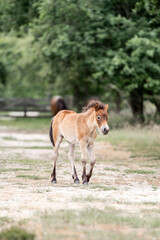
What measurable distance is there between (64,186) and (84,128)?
128cm

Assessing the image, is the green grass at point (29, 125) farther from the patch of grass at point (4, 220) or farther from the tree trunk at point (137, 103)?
the patch of grass at point (4, 220)

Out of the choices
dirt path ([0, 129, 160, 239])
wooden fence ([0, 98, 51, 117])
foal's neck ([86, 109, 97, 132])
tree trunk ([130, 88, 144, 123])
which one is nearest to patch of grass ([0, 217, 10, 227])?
dirt path ([0, 129, 160, 239])

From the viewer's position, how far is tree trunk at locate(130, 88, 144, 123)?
89.7 ft

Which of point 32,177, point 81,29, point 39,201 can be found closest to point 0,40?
point 81,29

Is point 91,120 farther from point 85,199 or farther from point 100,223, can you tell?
point 100,223

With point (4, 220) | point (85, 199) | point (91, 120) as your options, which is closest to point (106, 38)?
point (91, 120)

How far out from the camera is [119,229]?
5.79 metres

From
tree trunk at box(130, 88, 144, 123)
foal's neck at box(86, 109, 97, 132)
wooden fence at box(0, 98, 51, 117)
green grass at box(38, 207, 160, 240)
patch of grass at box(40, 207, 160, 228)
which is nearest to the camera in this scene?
green grass at box(38, 207, 160, 240)

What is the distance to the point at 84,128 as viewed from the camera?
390 inches

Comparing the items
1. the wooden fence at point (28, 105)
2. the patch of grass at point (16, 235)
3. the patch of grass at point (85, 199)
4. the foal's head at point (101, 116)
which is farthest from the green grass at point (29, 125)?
the patch of grass at point (16, 235)

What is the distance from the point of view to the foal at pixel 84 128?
31.5 feet

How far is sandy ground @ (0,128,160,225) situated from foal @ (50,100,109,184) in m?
0.55

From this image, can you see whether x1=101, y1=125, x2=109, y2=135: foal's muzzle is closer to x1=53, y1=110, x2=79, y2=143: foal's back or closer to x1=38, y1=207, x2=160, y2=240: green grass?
x1=53, y1=110, x2=79, y2=143: foal's back

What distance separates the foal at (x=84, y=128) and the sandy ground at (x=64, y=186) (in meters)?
0.55
